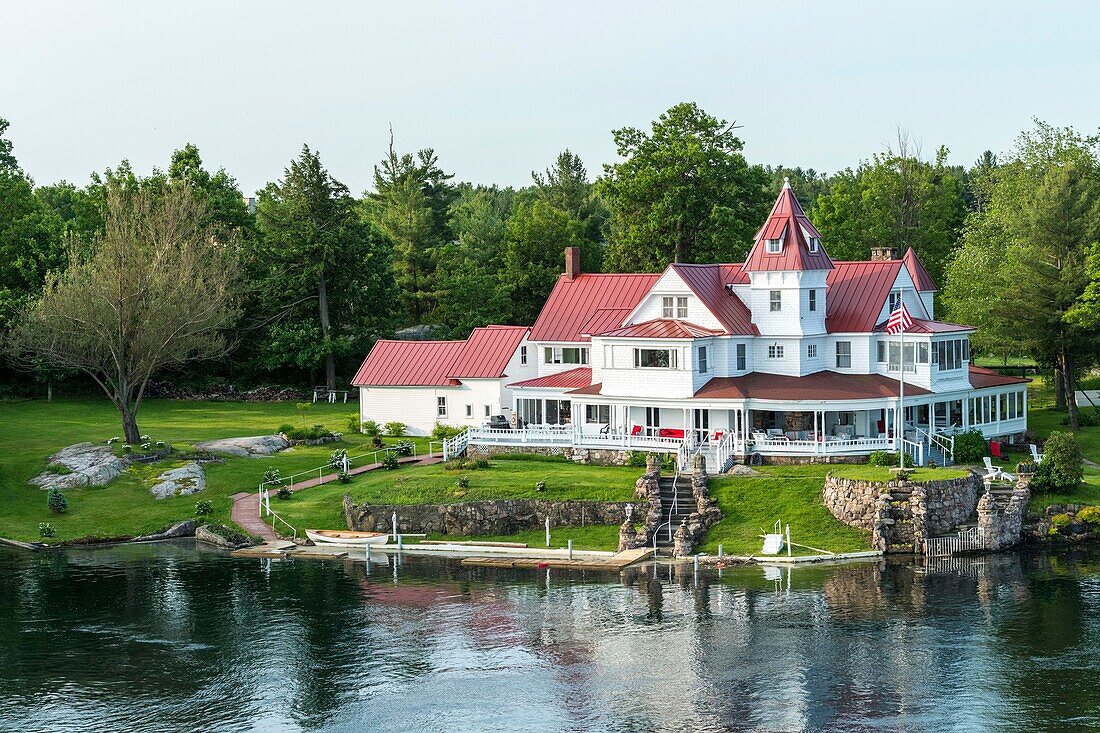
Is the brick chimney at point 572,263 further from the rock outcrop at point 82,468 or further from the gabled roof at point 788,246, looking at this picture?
the rock outcrop at point 82,468

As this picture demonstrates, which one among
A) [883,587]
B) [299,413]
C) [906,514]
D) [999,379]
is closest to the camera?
[883,587]

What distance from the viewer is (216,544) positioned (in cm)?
6275

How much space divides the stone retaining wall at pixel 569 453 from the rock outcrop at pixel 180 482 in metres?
13.6

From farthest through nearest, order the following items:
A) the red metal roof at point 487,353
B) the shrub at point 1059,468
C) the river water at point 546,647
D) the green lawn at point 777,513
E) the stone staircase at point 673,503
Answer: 1. the red metal roof at point 487,353
2. the shrub at point 1059,468
3. the stone staircase at point 673,503
4. the green lawn at point 777,513
5. the river water at point 546,647

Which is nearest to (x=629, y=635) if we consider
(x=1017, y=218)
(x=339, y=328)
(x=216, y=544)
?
(x=216, y=544)

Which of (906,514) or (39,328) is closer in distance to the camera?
(906,514)

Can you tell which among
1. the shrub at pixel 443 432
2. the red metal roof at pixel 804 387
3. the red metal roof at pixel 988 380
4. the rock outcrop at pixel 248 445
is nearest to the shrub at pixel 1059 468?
the red metal roof at pixel 804 387

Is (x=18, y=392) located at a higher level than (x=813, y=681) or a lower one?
higher

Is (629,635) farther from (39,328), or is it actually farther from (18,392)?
(18,392)

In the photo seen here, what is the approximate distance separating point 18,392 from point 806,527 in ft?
205

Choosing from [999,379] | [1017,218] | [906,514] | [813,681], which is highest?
[1017,218]

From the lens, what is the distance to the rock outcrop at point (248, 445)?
2970 inches

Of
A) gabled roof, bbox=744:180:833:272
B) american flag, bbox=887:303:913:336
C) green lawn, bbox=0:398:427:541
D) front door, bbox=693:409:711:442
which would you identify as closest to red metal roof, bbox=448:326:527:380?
green lawn, bbox=0:398:427:541

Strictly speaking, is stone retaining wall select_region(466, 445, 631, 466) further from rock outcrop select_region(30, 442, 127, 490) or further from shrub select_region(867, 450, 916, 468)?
rock outcrop select_region(30, 442, 127, 490)
